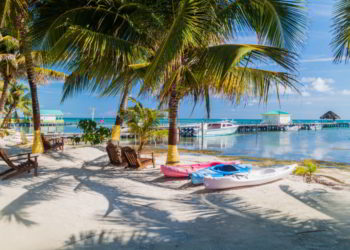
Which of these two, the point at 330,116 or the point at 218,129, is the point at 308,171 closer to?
the point at 218,129

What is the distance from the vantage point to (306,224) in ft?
13.0

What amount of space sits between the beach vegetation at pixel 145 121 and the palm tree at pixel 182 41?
4.38 ft

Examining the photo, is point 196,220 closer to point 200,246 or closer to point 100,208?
point 200,246

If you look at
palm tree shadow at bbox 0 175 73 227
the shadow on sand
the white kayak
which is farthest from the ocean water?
palm tree shadow at bbox 0 175 73 227

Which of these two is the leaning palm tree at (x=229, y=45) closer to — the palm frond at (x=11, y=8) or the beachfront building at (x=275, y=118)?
the palm frond at (x=11, y=8)

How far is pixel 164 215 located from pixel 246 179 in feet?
9.30

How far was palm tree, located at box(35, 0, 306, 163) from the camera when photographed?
4.32 meters

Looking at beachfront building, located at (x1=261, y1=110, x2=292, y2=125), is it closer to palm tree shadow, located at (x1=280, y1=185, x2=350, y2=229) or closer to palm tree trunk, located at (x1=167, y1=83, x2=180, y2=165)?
palm tree trunk, located at (x1=167, y1=83, x2=180, y2=165)

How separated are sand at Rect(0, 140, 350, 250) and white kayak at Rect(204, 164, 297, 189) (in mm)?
186

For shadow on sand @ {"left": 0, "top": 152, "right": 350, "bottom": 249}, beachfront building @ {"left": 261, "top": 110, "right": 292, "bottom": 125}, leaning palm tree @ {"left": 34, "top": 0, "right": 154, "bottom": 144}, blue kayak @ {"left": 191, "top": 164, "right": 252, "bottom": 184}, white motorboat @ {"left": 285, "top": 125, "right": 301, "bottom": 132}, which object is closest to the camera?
shadow on sand @ {"left": 0, "top": 152, "right": 350, "bottom": 249}

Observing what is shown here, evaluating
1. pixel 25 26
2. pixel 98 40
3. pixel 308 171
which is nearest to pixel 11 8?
pixel 25 26

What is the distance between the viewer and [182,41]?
421 cm

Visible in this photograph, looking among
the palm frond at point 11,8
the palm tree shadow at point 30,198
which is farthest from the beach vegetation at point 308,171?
the palm frond at point 11,8

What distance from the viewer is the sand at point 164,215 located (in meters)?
3.38
